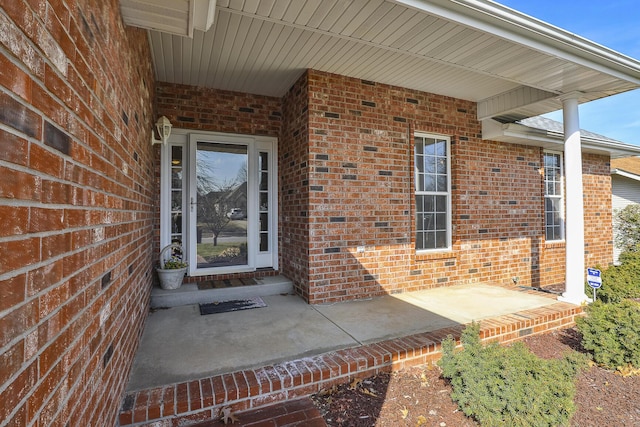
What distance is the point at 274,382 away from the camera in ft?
6.94

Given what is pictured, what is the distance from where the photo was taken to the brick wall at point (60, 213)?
2.18ft

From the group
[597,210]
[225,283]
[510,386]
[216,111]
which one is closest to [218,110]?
[216,111]

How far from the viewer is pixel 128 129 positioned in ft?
6.91

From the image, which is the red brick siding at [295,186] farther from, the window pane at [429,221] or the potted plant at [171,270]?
the window pane at [429,221]

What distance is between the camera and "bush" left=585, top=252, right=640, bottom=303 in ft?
14.4

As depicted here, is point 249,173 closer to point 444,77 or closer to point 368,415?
point 444,77

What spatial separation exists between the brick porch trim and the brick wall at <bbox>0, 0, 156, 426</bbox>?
25 centimetres

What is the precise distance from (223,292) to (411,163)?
3.20 m

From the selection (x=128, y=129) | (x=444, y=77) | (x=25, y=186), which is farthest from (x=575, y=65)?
(x=25, y=186)

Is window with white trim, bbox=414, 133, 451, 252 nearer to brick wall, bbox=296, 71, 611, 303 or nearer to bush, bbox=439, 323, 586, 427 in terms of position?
brick wall, bbox=296, 71, 611, 303

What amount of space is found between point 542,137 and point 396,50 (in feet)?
12.0

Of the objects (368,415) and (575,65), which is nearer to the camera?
(368,415)

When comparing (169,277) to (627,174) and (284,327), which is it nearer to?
(284,327)

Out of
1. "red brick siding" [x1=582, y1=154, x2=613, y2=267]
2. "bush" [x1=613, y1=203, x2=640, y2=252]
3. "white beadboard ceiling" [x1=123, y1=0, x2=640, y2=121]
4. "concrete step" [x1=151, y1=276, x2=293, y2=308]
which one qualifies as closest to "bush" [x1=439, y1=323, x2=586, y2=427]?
"concrete step" [x1=151, y1=276, x2=293, y2=308]
